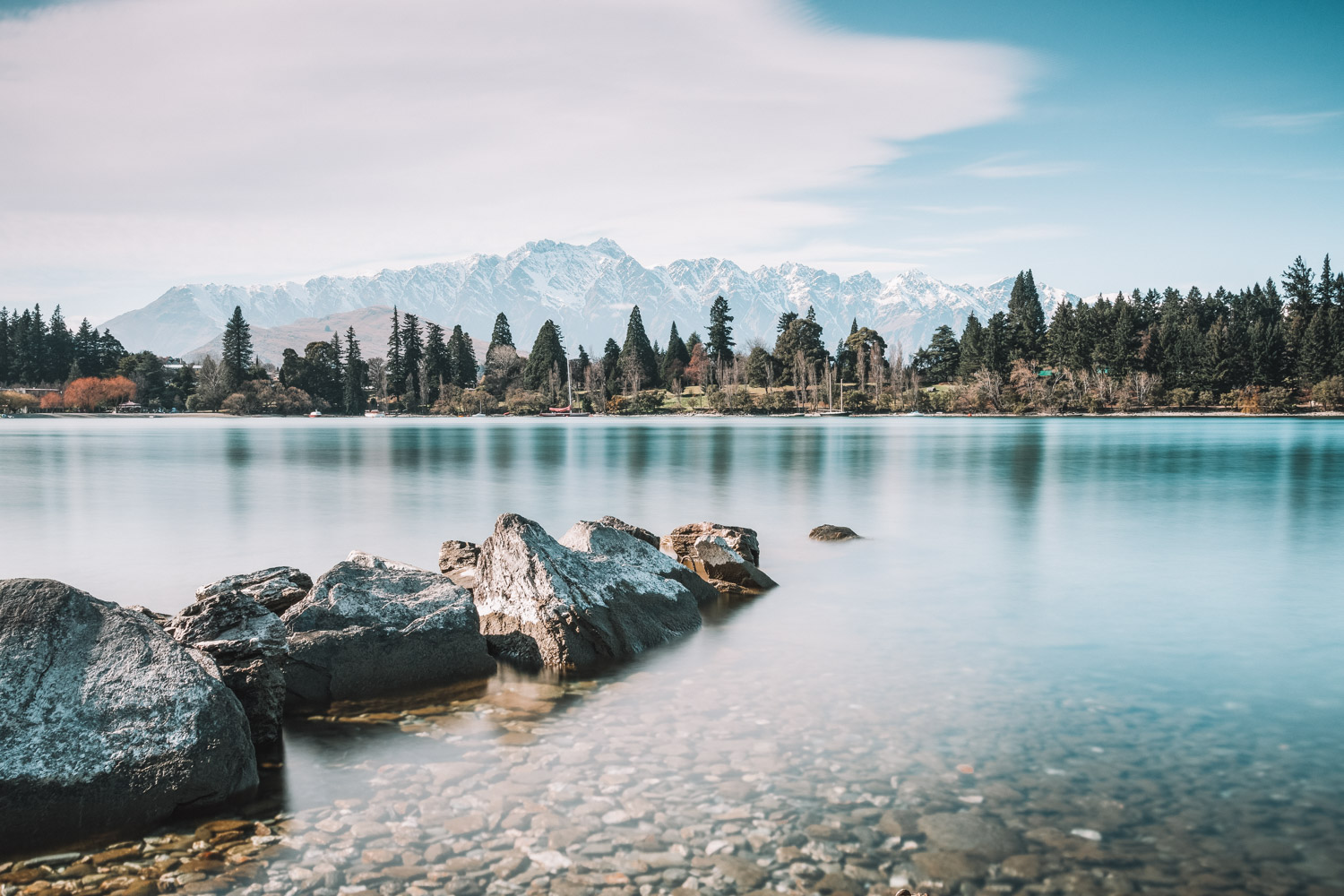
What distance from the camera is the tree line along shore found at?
420ft

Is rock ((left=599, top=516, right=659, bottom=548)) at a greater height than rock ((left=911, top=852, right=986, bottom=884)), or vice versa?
rock ((left=599, top=516, right=659, bottom=548))

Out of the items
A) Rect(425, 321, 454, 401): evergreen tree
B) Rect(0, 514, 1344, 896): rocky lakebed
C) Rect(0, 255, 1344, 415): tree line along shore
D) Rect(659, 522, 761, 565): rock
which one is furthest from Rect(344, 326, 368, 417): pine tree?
Rect(0, 514, 1344, 896): rocky lakebed

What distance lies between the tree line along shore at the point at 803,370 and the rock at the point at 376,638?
13250cm

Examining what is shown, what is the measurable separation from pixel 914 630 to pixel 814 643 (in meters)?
1.62

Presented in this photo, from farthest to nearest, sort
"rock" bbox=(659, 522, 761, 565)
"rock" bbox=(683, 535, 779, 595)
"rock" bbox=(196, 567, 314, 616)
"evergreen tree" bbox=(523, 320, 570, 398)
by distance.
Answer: "evergreen tree" bbox=(523, 320, 570, 398), "rock" bbox=(659, 522, 761, 565), "rock" bbox=(683, 535, 779, 595), "rock" bbox=(196, 567, 314, 616)

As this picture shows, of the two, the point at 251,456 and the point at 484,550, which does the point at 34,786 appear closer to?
the point at 484,550

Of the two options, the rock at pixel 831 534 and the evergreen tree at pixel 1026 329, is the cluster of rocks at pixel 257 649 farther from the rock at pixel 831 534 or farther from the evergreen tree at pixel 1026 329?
the evergreen tree at pixel 1026 329

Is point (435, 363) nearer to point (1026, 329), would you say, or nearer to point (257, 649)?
point (1026, 329)

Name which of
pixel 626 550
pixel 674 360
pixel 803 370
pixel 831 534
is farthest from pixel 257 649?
pixel 674 360

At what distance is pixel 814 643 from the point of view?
11352 millimetres

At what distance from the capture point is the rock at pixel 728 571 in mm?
14781

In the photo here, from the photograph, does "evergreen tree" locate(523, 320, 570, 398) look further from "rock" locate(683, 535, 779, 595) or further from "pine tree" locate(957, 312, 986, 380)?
"rock" locate(683, 535, 779, 595)

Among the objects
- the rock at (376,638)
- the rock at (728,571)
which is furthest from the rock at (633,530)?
the rock at (376,638)

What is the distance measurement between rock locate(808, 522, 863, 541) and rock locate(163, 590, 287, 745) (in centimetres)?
1411
